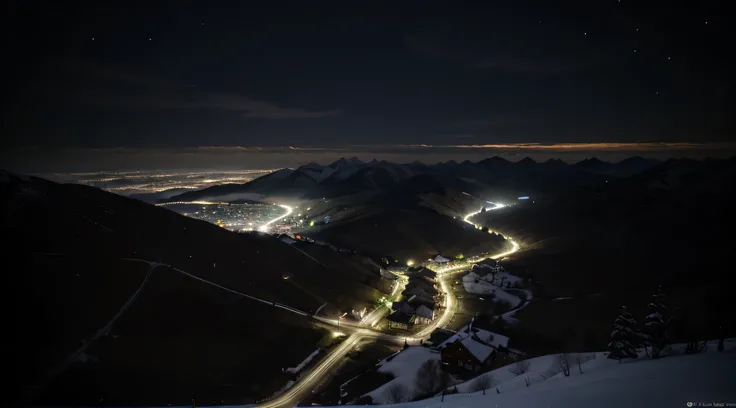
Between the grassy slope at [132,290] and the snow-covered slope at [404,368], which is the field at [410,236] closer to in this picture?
the grassy slope at [132,290]

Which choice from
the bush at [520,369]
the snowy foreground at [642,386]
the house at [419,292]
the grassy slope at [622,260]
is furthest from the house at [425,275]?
the snowy foreground at [642,386]

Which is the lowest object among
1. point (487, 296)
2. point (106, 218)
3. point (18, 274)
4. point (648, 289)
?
point (487, 296)

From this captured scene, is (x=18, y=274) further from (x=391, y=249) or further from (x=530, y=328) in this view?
(x=391, y=249)

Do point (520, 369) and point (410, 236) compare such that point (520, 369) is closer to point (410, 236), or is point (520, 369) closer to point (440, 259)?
point (440, 259)

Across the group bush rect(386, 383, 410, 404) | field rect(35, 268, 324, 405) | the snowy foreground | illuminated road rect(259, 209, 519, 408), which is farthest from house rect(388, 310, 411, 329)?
the snowy foreground

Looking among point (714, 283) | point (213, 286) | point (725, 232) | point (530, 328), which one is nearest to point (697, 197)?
point (725, 232)

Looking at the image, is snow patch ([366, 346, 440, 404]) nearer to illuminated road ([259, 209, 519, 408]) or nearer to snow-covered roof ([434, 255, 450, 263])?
illuminated road ([259, 209, 519, 408])
